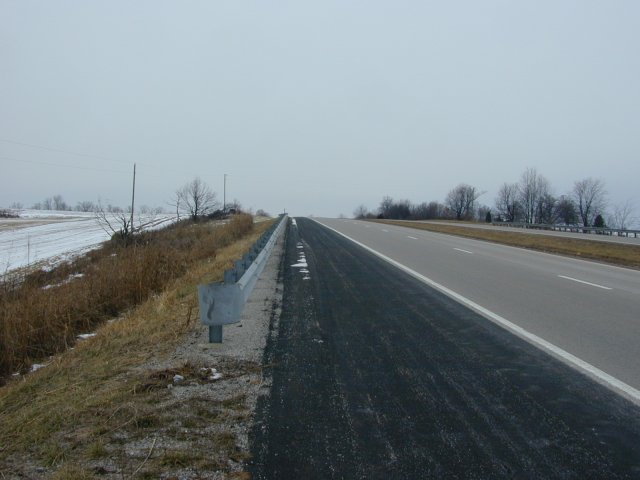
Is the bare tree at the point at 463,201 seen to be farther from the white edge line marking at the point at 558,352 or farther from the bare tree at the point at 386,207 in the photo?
the white edge line marking at the point at 558,352

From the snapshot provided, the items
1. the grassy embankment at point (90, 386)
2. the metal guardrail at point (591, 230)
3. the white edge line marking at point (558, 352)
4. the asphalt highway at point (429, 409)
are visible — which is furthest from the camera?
the metal guardrail at point (591, 230)

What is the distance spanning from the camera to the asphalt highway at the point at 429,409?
11.7ft

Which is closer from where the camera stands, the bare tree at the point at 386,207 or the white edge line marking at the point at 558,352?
the white edge line marking at the point at 558,352

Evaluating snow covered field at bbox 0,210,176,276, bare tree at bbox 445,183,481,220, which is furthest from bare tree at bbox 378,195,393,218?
snow covered field at bbox 0,210,176,276

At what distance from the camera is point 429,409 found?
4.49m

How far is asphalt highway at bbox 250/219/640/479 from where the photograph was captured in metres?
3.55

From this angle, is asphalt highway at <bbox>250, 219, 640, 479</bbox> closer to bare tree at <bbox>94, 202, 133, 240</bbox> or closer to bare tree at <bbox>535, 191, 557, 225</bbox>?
bare tree at <bbox>94, 202, 133, 240</bbox>

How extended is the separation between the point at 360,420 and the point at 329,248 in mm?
17896

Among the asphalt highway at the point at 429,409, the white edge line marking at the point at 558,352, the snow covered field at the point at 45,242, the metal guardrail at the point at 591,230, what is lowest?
the snow covered field at the point at 45,242

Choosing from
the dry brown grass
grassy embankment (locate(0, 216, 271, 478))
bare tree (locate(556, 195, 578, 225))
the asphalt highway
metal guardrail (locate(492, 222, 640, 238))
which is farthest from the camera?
bare tree (locate(556, 195, 578, 225))

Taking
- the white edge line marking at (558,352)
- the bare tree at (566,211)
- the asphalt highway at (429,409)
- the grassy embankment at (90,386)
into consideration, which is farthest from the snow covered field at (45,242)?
the bare tree at (566,211)

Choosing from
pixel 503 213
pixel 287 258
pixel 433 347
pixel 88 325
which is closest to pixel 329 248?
pixel 287 258

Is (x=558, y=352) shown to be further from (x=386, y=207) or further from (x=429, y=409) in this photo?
(x=386, y=207)

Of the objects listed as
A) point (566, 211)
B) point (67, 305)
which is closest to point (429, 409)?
point (67, 305)
